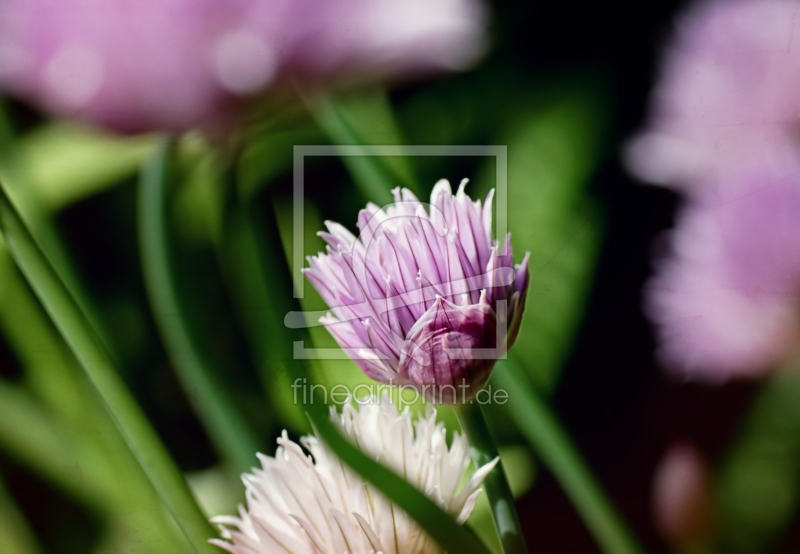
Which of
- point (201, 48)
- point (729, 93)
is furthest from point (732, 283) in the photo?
point (201, 48)

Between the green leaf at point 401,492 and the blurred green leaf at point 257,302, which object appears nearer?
the green leaf at point 401,492

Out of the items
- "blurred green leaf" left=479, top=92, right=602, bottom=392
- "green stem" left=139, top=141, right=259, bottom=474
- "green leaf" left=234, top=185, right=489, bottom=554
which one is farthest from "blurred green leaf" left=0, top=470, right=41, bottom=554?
"blurred green leaf" left=479, top=92, right=602, bottom=392

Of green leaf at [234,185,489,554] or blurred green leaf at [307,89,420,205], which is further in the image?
blurred green leaf at [307,89,420,205]

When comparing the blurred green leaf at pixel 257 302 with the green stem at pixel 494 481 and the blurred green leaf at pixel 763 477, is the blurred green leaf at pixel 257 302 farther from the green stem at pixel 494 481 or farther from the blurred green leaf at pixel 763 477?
the blurred green leaf at pixel 763 477

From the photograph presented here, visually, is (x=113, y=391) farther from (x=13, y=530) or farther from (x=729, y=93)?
(x=729, y=93)

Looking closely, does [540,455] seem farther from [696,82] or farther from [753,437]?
[696,82]

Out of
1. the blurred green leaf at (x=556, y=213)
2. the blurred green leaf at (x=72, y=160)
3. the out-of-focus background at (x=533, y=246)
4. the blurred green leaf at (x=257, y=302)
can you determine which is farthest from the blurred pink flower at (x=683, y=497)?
the blurred green leaf at (x=72, y=160)

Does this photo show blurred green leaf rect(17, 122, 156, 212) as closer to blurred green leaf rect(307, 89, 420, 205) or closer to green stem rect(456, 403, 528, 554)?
blurred green leaf rect(307, 89, 420, 205)
